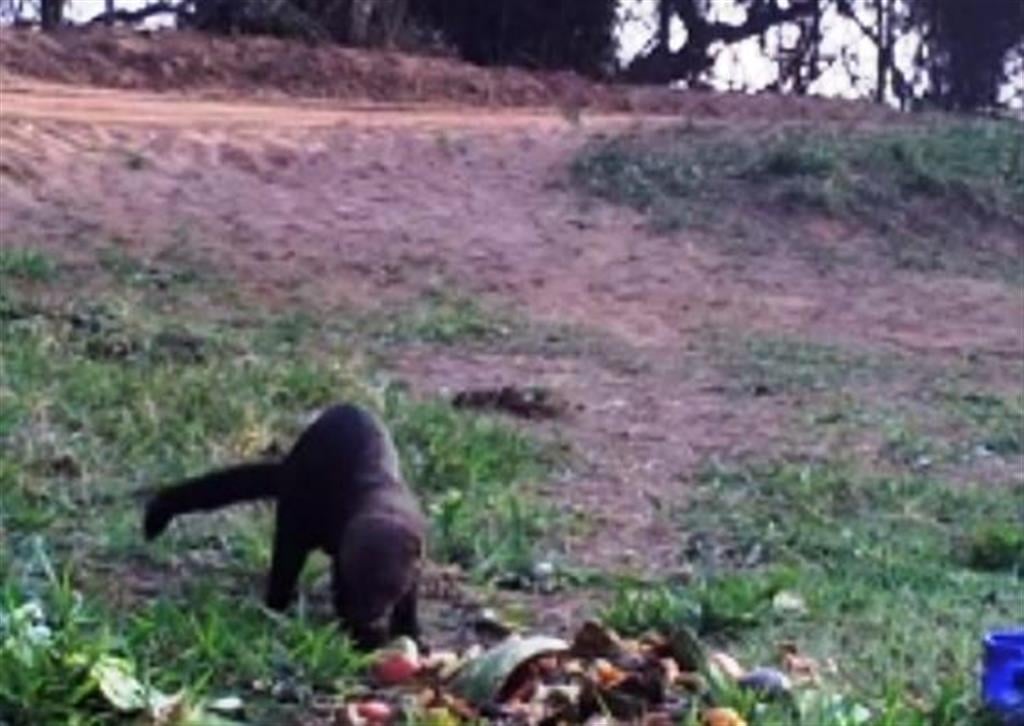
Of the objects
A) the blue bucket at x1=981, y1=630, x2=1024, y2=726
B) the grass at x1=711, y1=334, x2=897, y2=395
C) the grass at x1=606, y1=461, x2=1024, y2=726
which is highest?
the blue bucket at x1=981, y1=630, x2=1024, y2=726

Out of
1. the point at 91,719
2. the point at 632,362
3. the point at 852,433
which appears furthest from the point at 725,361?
the point at 91,719

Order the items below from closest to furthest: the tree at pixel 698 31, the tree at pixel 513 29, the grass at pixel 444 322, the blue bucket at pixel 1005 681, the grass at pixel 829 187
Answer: the blue bucket at pixel 1005 681 → the grass at pixel 444 322 → the grass at pixel 829 187 → the tree at pixel 513 29 → the tree at pixel 698 31

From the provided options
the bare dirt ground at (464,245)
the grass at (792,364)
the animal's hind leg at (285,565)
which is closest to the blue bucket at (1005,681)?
the animal's hind leg at (285,565)

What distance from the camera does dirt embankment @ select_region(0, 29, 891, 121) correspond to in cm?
1870

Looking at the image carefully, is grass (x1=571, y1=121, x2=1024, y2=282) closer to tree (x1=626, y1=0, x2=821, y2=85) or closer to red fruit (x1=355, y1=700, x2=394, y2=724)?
tree (x1=626, y1=0, x2=821, y2=85)

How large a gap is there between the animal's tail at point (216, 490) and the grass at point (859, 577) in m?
0.87

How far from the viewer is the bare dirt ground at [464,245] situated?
1107 cm

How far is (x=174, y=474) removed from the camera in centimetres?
784

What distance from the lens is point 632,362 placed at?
1166 centimetres

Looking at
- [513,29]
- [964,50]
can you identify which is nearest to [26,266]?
[513,29]

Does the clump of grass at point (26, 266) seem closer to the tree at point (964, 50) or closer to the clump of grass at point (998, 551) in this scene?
the clump of grass at point (998, 551)

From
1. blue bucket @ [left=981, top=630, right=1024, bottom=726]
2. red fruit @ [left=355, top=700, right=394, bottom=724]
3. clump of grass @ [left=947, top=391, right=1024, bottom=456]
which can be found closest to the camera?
red fruit @ [left=355, top=700, right=394, bottom=724]

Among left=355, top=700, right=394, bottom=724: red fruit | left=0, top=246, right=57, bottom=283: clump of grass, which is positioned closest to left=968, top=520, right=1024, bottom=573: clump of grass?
left=355, top=700, right=394, bottom=724: red fruit

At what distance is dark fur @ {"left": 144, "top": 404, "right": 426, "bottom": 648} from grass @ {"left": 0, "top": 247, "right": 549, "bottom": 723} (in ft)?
0.32
